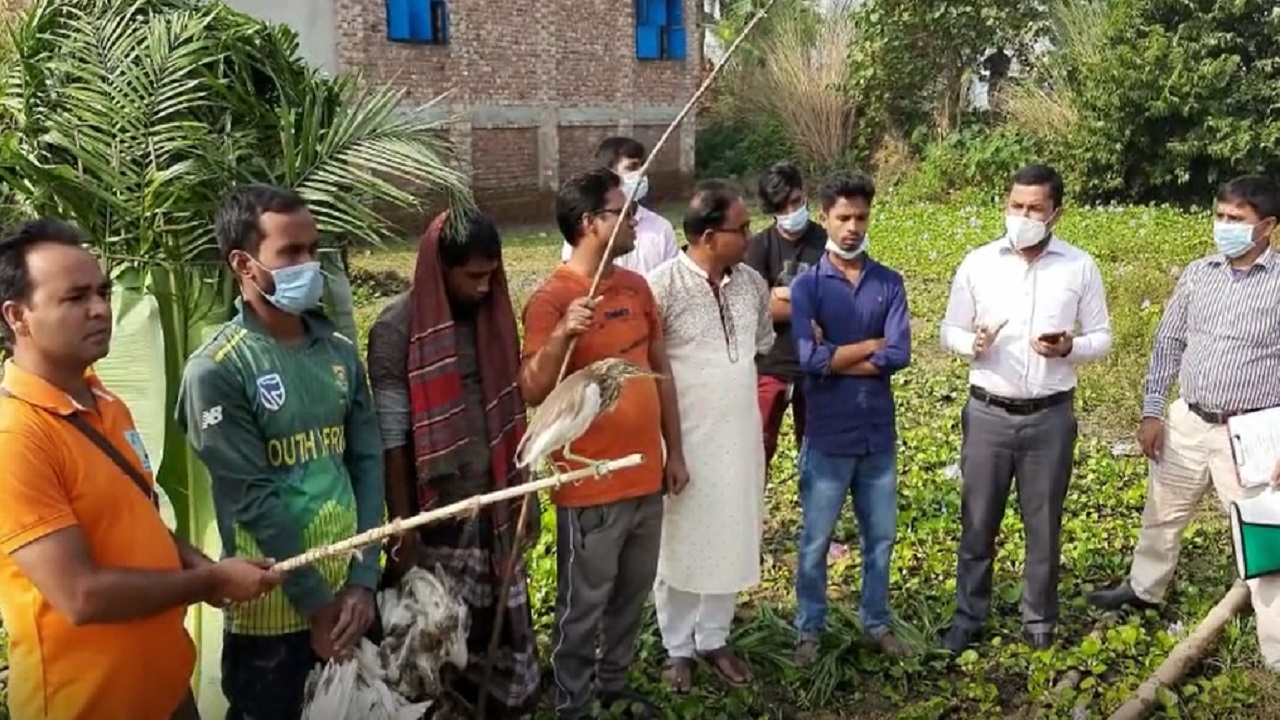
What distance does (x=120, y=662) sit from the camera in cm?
256

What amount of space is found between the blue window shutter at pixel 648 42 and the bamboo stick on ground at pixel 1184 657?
19739mm

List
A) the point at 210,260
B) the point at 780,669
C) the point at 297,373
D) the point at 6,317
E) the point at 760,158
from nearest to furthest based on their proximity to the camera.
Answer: the point at 6,317, the point at 297,373, the point at 210,260, the point at 780,669, the point at 760,158

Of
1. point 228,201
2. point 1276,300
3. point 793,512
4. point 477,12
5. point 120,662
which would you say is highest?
point 477,12

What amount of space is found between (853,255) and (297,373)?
7.91ft

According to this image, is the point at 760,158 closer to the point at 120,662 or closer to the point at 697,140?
the point at 697,140

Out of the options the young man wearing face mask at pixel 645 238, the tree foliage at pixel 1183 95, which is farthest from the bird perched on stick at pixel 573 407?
the tree foliage at pixel 1183 95

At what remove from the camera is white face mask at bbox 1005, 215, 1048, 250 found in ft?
15.0

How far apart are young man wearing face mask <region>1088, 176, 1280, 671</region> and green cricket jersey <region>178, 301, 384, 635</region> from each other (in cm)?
343

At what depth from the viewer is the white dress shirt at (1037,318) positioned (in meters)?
4.57

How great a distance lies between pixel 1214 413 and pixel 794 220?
2055 mm

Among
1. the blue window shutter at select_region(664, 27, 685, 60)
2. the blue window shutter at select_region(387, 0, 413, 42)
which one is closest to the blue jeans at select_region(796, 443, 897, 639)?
the blue window shutter at select_region(387, 0, 413, 42)

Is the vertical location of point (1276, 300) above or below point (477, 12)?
below

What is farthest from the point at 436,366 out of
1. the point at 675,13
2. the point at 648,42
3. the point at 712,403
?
the point at 675,13

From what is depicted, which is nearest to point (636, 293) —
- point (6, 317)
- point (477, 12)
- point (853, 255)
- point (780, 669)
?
point (853, 255)
